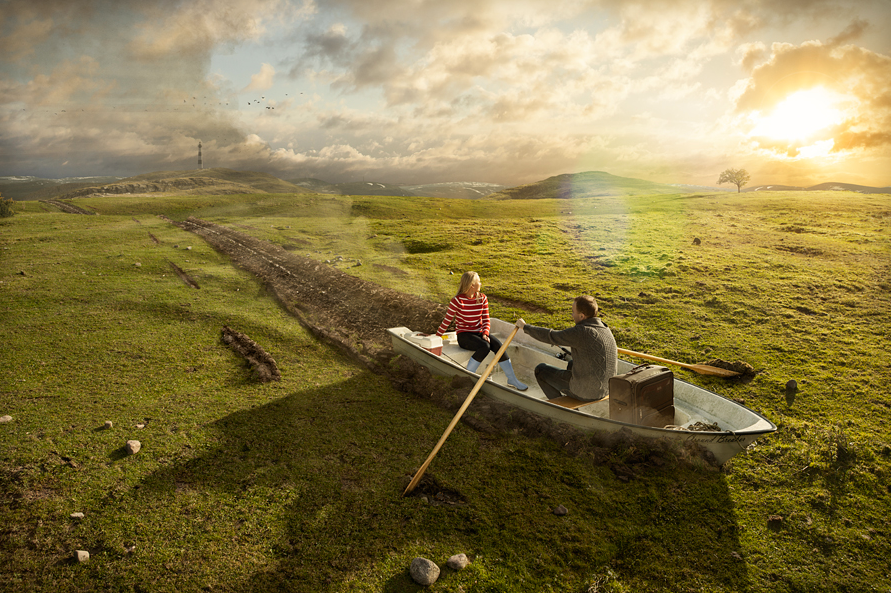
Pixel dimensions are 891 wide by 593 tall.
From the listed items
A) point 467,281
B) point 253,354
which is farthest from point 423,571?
point 253,354

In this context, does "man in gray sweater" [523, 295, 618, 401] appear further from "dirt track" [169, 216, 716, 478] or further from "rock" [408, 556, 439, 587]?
"rock" [408, 556, 439, 587]

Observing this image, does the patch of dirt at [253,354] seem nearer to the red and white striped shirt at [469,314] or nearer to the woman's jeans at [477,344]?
the red and white striped shirt at [469,314]

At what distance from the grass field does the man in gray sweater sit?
1.17 m

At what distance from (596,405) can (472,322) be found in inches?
116

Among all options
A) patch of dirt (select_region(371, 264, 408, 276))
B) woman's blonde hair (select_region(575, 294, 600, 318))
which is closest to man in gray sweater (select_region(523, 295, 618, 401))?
woman's blonde hair (select_region(575, 294, 600, 318))

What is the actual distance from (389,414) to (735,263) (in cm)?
1938

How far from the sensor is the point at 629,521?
5.44 metres

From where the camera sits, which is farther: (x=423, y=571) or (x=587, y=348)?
(x=587, y=348)

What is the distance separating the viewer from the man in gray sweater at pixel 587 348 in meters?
6.87

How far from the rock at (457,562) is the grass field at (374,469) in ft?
0.27

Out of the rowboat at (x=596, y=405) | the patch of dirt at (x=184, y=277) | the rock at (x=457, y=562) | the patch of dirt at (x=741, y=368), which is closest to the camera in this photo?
the rock at (x=457, y=562)

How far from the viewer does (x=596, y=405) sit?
757 cm

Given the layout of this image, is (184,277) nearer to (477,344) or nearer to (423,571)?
(477,344)

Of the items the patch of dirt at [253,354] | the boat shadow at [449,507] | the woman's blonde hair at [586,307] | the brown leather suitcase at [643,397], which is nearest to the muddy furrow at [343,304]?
the patch of dirt at [253,354]
